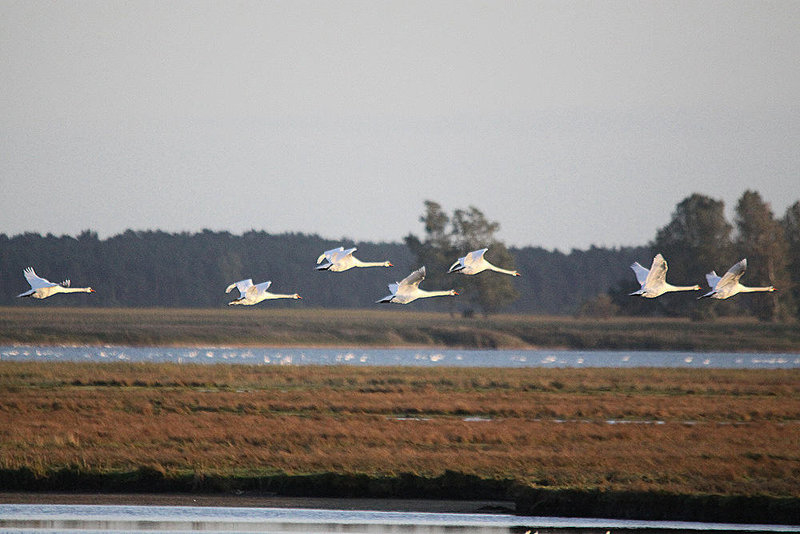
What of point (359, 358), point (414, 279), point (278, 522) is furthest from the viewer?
point (359, 358)

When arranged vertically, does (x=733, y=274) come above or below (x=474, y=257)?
below

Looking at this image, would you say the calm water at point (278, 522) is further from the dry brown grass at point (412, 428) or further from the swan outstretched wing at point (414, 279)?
the swan outstretched wing at point (414, 279)

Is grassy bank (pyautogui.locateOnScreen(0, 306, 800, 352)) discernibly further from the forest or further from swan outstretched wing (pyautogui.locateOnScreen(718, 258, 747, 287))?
swan outstretched wing (pyautogui.locateOnScreen(718, 258, 747, 287))

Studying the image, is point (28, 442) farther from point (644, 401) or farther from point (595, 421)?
point (644, 401)

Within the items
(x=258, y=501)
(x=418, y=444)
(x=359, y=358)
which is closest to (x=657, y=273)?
(x=418, y=444)

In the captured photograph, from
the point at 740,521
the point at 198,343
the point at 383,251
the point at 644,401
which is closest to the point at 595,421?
the point at 644,401

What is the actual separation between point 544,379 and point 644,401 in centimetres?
1420

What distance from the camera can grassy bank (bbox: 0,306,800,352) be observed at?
126 m

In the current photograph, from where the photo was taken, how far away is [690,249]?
139750 millimetres

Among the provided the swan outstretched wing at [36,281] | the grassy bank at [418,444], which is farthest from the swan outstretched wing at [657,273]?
the swan outstretched wing at [36,281]

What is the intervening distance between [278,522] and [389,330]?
118585 mm

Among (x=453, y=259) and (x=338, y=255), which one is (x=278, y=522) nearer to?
(x=338, y=255)

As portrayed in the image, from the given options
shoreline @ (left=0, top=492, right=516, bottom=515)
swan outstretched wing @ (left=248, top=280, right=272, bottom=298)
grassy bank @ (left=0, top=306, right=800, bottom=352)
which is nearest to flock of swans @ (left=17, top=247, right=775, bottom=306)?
swan outstretched wing @ (left=248, top=280, right=272, bottom=298)

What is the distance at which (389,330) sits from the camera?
146 m
